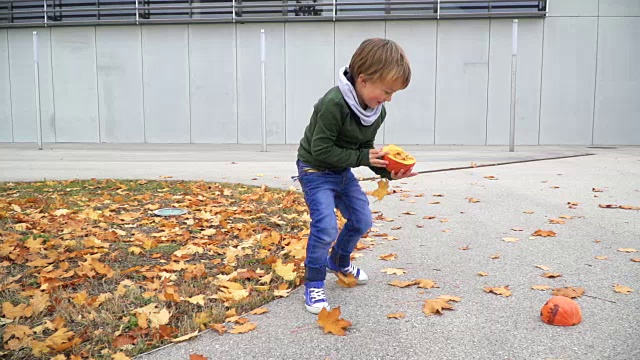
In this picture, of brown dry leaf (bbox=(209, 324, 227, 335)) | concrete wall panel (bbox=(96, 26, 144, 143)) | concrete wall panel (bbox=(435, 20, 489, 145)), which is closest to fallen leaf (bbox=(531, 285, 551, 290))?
brown dry leaf (bbox=(209, 324, 227, 335))

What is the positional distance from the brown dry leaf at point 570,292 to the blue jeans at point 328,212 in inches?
46.9

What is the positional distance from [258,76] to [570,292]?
1619 centimetres

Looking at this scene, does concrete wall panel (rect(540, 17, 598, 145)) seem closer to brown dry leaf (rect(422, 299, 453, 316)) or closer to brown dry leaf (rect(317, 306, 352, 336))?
brown dry leaf (rect(422, 299, 453, 316))


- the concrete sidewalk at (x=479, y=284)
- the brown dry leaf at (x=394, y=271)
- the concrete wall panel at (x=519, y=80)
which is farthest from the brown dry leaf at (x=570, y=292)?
the concrete wall panel at (x=519, y=80)

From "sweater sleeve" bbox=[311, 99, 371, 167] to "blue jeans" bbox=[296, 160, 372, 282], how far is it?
208 millimetres

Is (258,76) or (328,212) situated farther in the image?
(258,76)

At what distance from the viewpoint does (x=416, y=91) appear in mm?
18125

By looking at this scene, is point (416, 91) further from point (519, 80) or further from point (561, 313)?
point (561, 313)

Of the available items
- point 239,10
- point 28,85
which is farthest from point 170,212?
point 28,85

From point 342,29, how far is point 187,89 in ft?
18.4

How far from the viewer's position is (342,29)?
714 inches

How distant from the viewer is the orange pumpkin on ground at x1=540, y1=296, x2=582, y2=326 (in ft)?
9.20

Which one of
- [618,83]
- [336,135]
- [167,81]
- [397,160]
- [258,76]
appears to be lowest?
[397,160]

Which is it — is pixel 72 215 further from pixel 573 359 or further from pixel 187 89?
pixel 187 89
